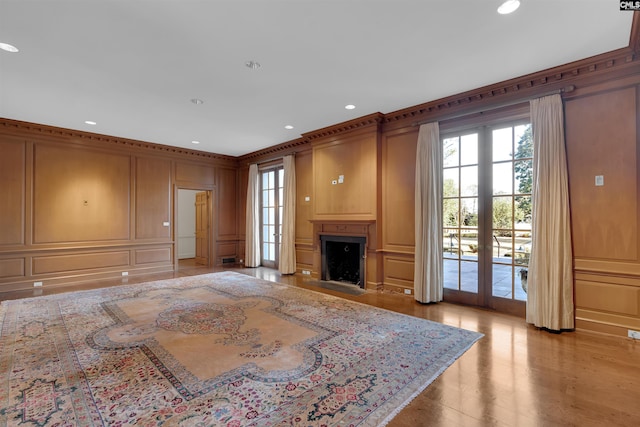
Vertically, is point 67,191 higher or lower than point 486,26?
lower

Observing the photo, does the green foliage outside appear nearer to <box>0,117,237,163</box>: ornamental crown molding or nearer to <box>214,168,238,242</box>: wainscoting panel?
<box>214,168,238,242</box>: wainscoting panel

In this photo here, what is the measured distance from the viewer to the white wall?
10018 millimetres

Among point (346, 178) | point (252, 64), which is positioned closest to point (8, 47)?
point (252, 64)

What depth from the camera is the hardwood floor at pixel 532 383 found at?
1.99 metres

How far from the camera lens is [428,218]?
4605 millimetres

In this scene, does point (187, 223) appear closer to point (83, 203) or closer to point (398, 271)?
point (83, 203)

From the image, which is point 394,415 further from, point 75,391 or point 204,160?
point 204,160

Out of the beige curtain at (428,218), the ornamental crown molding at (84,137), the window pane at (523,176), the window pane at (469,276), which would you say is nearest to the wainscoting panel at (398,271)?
the beige curtain at (428,218)

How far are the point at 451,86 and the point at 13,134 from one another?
7.47m

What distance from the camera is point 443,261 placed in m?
4.66

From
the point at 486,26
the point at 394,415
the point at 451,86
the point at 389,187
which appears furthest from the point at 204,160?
the point at 394,415

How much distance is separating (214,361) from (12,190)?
5657 millimetres

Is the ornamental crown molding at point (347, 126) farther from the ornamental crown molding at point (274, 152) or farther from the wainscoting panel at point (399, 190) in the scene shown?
the ornamental crown molding at point (274, 152)

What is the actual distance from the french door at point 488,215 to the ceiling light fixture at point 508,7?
6.20ft
